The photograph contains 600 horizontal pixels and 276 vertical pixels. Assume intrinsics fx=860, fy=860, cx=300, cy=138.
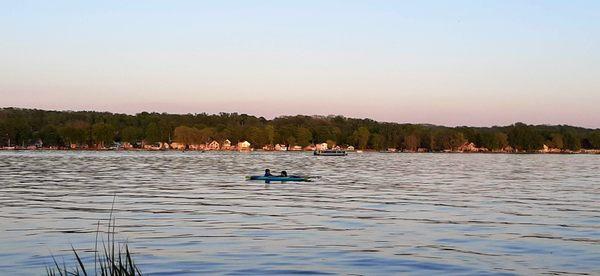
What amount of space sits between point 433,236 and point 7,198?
24.4 metres

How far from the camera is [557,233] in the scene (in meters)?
29.4

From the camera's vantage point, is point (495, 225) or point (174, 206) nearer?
point (495, 225)

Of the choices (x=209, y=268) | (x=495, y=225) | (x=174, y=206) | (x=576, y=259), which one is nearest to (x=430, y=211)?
(x=495, y=225)

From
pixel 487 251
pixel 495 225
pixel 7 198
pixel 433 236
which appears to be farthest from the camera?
pixel 7 198

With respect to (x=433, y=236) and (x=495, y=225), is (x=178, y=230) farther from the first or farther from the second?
(x=495, y=225)

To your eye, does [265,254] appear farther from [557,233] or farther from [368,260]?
[557,233]

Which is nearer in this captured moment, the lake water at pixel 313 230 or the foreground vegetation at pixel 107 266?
the foreground vegetation at pixel 107 266

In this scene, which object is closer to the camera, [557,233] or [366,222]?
[557,233]

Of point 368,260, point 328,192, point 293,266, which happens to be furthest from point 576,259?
point 328,192

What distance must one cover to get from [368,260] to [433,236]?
5.97 metres

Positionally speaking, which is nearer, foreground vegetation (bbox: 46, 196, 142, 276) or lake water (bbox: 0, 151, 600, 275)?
foreground vegetation (bbox: 46, 196, 142, 276)

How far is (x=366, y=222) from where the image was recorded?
107ft

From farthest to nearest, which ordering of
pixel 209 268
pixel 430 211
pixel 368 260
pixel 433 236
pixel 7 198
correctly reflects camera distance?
pixel 7 198
pixel 430 211
pixel 433 236
pixel 368 260
pixel 209 268

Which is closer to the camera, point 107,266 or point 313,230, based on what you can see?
point 107,266
